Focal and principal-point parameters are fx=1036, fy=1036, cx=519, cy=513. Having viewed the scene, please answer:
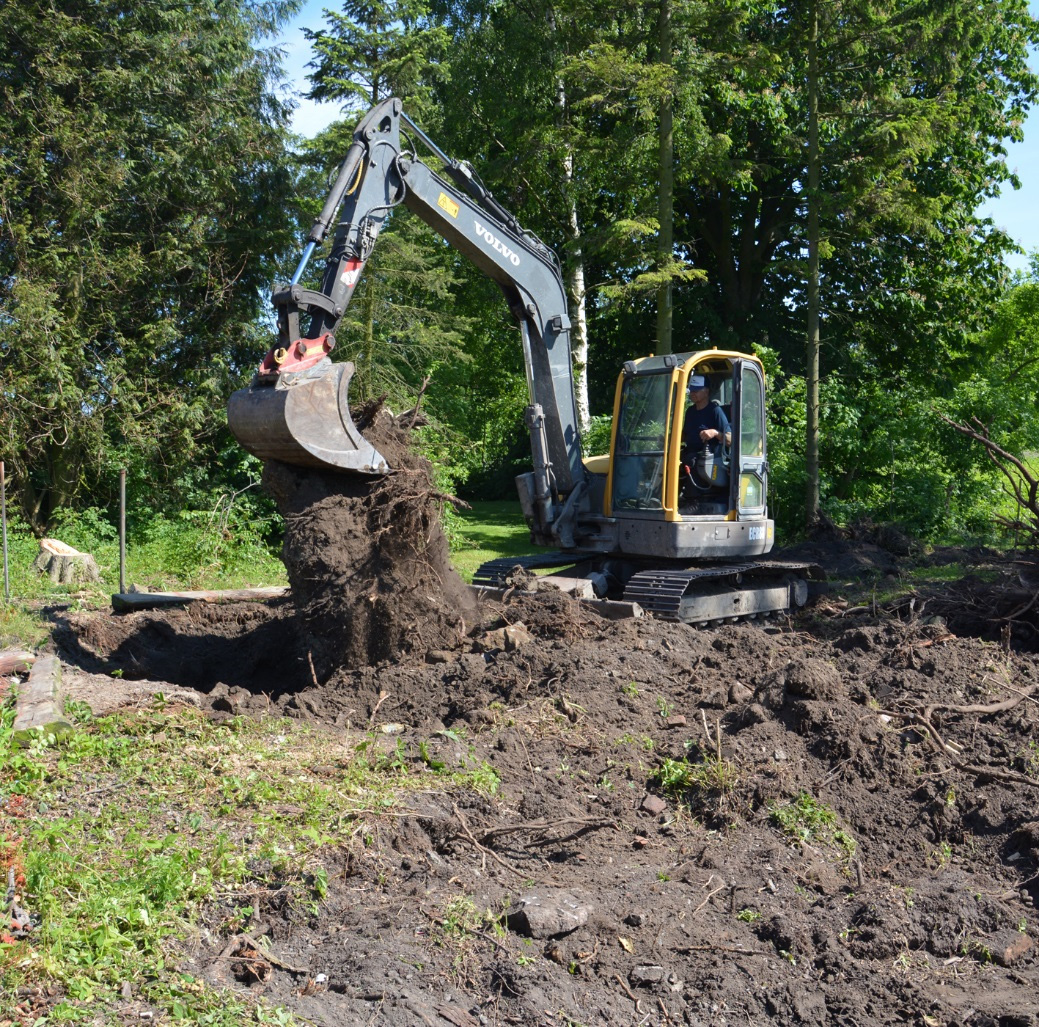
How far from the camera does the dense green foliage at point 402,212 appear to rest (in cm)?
1491

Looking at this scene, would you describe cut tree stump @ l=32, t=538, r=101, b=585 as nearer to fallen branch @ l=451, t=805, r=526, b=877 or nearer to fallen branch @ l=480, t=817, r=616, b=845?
fallen branch @ l=451, t=805, r=526, b=877

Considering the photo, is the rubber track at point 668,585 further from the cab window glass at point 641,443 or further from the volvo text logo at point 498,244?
the volvo text logo at point 498,244

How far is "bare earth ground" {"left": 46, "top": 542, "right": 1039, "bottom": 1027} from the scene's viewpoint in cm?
395

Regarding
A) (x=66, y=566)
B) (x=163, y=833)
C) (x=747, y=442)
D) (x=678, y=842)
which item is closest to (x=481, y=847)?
(x=678, y=842)

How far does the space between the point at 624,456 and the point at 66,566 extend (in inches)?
269

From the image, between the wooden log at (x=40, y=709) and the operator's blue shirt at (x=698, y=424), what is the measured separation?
18.6 feet

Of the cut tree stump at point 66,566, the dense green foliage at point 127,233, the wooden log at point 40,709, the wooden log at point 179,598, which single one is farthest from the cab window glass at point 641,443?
the dense green foliage at point 127,233

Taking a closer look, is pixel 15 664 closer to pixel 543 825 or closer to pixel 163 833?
pixel 163 833

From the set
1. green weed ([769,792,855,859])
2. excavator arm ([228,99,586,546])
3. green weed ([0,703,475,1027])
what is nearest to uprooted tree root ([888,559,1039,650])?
excavator arm ([228,99,586,546])

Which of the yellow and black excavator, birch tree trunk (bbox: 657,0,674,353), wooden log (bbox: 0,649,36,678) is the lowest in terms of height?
wooden log (bbox: 0,649,36,678)

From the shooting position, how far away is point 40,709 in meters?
5.64

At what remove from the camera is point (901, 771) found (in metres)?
5.80

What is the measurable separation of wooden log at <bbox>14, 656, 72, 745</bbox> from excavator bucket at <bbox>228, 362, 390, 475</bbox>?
192 cm

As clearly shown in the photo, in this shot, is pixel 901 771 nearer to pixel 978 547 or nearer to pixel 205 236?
pixel 978 547
